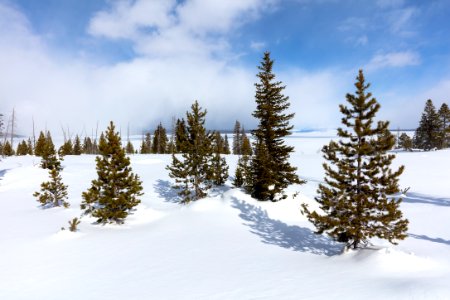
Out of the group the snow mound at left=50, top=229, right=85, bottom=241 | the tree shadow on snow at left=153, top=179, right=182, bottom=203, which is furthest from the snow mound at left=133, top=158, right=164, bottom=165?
→ the snow mound at left=50, top=229, right=85, bottom=241

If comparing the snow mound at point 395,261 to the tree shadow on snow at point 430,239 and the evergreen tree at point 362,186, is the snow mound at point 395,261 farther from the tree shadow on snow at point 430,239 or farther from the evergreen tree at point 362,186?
the tree shadow on snow at point 430,239

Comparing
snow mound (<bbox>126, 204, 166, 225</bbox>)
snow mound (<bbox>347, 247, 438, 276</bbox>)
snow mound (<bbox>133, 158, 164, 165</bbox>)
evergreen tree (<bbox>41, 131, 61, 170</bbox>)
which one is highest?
evergreen tree (<bbox>41, 131, 61, 170</bbox>)

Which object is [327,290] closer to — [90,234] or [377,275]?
[377,275]

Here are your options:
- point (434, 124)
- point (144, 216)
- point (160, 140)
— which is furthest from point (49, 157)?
point (434, 124)

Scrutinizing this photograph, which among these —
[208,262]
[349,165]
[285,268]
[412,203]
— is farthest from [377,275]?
[412,203]

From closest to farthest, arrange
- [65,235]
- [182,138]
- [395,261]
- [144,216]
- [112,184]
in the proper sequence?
[395,261]
[65,235]
[112,184]
[144,216]
[182,138]

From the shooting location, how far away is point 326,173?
14055mm

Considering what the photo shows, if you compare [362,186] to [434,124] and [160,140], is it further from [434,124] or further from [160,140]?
[160,140]

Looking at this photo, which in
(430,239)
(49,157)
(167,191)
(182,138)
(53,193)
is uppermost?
(182,138)

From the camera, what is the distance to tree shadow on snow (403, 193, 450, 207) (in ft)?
87.7

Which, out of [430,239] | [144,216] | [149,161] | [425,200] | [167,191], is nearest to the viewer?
[430,239]

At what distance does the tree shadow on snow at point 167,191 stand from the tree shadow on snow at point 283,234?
26.5 feet

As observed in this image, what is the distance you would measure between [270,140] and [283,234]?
8998mm

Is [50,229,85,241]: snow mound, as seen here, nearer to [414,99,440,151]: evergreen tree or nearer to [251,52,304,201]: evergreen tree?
[251,52,304,201]: evergreen tree
